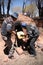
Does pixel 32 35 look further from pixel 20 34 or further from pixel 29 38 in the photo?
pixel 20 34

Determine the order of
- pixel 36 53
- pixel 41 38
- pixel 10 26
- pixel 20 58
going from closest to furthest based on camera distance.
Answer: pixel 10 26 < pixel 20 58 < pixel 36 53 < pixel 41 38

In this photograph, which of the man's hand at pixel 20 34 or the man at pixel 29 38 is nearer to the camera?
the man at pixel 29 38

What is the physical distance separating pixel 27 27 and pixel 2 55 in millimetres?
1906

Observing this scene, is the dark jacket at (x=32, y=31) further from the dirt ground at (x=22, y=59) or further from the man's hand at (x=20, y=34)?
the dirt ground at (x=22, y=59)

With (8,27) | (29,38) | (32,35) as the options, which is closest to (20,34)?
(29,38)

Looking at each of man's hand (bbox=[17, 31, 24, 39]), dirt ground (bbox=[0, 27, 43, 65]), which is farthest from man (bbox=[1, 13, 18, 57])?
man's hand (bbox=[17, 31, 24, 39])

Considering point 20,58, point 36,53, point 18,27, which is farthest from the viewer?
point 18,27

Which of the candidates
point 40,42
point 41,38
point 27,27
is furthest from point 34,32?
point 41,38

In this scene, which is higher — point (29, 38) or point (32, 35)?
point (32, 35)

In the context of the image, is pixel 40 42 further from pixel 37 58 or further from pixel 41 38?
pixel 37 58

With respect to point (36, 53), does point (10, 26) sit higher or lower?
higher

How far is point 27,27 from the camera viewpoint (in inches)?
446

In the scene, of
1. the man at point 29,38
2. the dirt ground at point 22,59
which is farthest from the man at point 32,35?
the dirt ground at point 22,59

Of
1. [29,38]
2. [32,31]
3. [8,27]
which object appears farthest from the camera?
[29,38]
